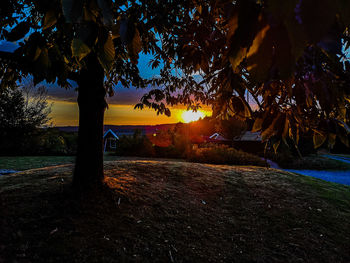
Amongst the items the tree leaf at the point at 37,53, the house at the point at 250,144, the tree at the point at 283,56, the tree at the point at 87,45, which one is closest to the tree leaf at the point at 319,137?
the tree at the point at 283,56

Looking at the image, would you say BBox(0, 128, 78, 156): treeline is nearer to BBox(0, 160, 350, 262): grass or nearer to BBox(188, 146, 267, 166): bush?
BBox(188, 146, 267, 166): bush

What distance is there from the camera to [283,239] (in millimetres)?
3225

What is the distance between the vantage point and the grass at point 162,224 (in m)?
2.42

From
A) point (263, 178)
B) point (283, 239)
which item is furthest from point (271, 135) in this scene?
point (263, 178)

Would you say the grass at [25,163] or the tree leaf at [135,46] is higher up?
the tree leaf at [135,46]

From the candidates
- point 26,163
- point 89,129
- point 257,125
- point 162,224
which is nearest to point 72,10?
point 257,125

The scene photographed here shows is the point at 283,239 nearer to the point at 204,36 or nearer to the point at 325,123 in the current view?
the point at 325,123

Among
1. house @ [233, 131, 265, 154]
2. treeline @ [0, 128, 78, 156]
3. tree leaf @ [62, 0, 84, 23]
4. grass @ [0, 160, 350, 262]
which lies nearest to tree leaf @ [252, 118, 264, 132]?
tree leaf @ [62, 0, 84, 23]

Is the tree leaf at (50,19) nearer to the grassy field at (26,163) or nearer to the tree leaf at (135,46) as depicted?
the tree leaf at (135,46)

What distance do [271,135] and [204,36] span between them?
3.06 feet

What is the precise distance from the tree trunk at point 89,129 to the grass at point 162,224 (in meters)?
0.31

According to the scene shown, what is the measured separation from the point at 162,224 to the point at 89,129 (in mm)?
1939

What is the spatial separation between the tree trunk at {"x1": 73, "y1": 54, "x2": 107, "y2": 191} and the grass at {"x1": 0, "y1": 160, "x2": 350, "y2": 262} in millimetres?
310

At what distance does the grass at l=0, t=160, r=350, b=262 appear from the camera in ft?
7.95
